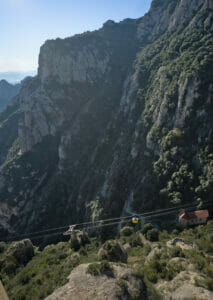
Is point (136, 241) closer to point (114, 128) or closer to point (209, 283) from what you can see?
point (209, 283)

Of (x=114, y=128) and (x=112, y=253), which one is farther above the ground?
(x=114, y=128)

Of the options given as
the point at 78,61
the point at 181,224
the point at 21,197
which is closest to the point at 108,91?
the point at 78,61

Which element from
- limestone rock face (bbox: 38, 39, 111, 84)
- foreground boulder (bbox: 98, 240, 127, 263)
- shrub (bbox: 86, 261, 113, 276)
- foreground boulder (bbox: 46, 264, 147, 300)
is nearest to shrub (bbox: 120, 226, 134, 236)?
foreground boulder (bbox: 98, 240, 127, 263)

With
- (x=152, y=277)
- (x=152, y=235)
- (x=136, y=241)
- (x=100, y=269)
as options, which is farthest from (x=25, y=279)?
(x=152, y=235)

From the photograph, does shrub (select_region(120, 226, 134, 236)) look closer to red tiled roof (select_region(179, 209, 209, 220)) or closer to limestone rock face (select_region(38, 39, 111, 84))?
red tiled roof (select_region(179, 209, 209, 220))

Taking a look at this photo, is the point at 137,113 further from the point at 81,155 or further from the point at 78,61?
the point at 78,61

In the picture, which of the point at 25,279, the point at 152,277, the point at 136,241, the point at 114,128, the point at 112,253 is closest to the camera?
the point at 152,277

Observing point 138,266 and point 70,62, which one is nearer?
point 138,266

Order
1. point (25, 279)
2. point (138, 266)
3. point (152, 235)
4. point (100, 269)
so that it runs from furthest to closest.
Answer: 1. point (152, 235)
2. point (25, 279)
3. point (138, 266)
4. point (100, 269)

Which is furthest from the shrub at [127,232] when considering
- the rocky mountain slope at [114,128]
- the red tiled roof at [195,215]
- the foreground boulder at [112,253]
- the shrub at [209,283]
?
the shrub at [209,283]
